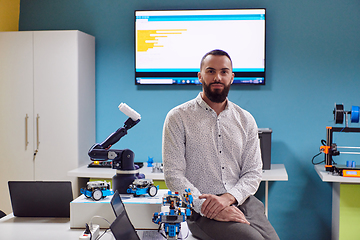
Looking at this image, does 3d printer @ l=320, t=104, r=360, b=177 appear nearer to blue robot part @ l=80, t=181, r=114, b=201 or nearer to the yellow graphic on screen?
the yellow graphic on screen

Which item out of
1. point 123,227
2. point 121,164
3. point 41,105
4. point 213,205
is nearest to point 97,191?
point 121,164

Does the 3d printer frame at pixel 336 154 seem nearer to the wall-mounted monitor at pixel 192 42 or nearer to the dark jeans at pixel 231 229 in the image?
the wall-mounted monitor at pixel 192 42

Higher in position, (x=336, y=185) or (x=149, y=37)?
(x=149, y=37)

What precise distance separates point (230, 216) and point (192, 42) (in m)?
2.20

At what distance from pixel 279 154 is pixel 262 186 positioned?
38 cm

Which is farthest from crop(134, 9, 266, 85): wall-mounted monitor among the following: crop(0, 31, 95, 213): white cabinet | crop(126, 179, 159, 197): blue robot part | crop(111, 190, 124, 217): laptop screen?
crop(111, 190, 124, 217): laptop screen

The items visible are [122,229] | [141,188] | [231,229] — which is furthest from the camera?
[141,188]

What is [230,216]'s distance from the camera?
5.17 feet

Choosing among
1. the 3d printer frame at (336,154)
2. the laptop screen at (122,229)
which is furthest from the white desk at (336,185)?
the laptop screen at (122,229)

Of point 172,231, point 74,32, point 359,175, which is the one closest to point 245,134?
point 172,231

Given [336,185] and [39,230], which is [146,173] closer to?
[39,230]

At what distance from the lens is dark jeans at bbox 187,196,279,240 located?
1.50 metres

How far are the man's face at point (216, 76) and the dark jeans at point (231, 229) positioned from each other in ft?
2.32

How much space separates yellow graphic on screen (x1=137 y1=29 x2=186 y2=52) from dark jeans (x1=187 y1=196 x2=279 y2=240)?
2176 millimetres
